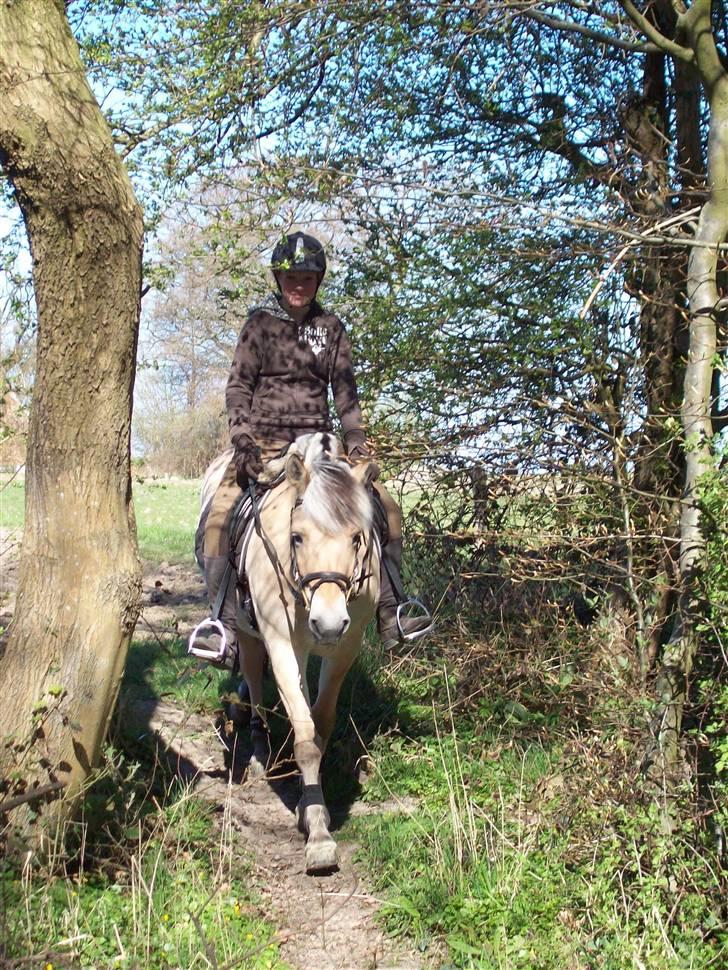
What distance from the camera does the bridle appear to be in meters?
5.26

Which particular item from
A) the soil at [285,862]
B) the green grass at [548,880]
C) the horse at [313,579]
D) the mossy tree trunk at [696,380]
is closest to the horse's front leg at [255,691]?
the soil at [285,862]

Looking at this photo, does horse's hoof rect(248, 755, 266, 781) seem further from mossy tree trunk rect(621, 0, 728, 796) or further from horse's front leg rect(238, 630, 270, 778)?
mossy tree trunk rect(621, 0, 728, 796)

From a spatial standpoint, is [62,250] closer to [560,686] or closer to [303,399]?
[303,399]

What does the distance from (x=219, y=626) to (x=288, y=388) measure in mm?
1780

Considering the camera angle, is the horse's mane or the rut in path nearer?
the rut in path

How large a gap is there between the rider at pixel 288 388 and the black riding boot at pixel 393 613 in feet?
0.05

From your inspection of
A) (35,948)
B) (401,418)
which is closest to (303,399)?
(401,418)

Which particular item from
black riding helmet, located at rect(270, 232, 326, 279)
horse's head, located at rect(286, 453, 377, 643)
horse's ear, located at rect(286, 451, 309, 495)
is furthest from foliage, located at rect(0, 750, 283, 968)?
black riding helmet, located at rect(270, 232, 326, 279)

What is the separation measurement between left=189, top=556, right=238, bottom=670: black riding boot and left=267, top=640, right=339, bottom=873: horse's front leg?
0.48 meters

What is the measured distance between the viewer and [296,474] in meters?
5.72

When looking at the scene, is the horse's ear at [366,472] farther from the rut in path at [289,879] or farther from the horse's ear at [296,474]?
the rut in path at [289,879]

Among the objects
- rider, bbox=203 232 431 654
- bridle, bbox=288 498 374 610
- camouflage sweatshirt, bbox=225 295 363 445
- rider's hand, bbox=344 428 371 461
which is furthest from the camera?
camouflage sweatshirt, bbox=225 295 363 445

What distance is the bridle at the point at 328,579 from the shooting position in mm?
5262

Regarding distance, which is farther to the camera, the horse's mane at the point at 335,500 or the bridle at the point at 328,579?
the horse's mane at the point at 335,500
